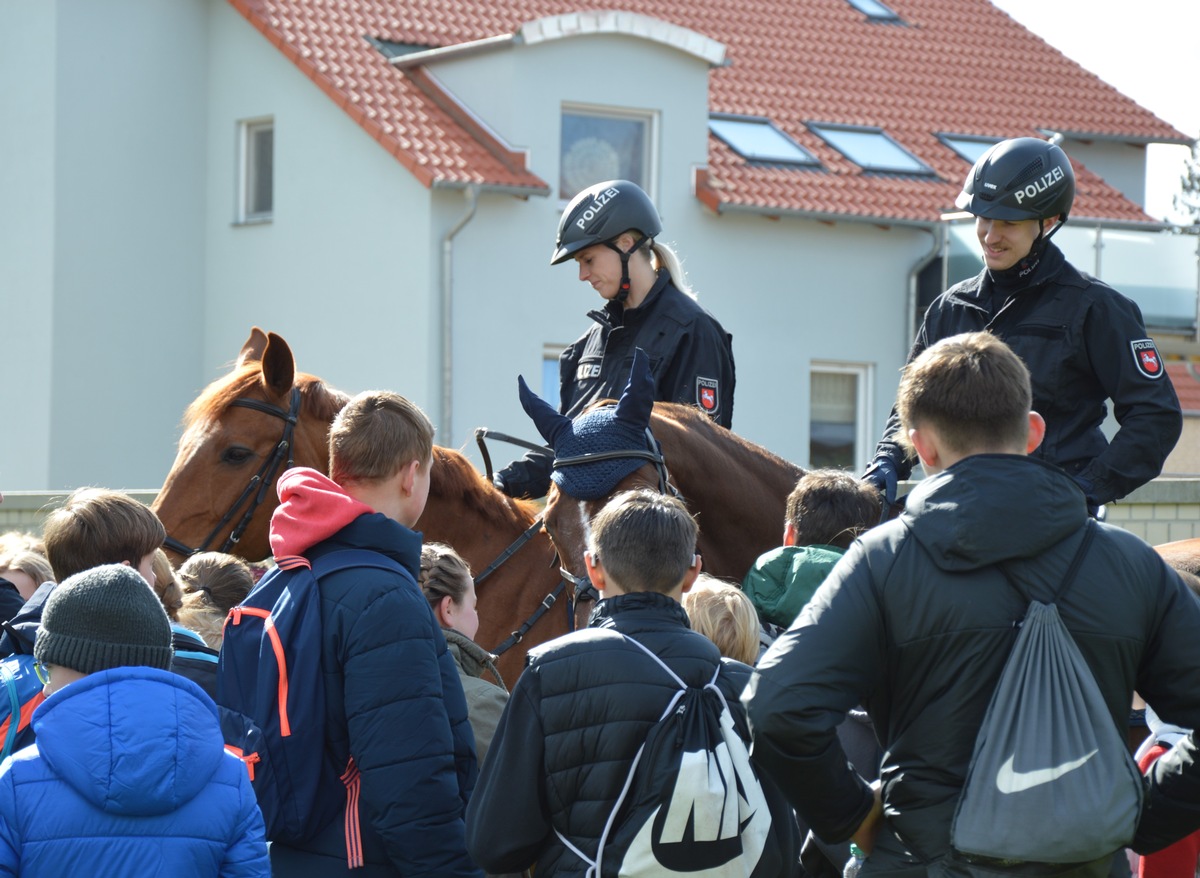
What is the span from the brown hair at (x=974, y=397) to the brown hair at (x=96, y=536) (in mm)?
2283

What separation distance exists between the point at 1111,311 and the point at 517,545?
2.19 metres

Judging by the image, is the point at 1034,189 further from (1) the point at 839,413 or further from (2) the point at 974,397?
(1) the point at 839,413

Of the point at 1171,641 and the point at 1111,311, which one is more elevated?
the point at 1111,311

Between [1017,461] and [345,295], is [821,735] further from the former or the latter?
[345,295]

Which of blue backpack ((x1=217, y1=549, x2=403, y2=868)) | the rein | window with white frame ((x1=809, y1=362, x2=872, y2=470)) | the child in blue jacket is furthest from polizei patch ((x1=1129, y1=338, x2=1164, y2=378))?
window with white frame ((x1=809, y1=362, x2=872, y2=470))

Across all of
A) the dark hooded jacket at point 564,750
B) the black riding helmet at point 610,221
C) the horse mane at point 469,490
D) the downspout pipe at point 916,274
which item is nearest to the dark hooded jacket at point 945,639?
the dark hooded jacket at point 564,750

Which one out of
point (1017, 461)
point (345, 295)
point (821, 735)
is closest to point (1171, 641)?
point (1017, 461)

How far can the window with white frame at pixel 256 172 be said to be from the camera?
21438 mm

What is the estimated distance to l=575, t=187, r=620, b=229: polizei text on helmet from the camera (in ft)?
20.3

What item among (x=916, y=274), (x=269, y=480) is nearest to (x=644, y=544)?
(x=269, y=480)

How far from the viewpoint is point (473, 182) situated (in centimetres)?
1886

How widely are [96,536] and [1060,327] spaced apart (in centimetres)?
295

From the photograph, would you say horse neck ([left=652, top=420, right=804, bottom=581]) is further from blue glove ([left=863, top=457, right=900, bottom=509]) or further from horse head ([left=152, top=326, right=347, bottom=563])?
horse head ([left=152, top=326, right=347, bottom=563])

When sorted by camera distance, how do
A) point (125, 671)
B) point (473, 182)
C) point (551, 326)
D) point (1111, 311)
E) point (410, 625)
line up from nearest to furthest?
point (125, 671) < point (410, 625) < point (1111, 311) < point (473, 182) < point (551, 326)
